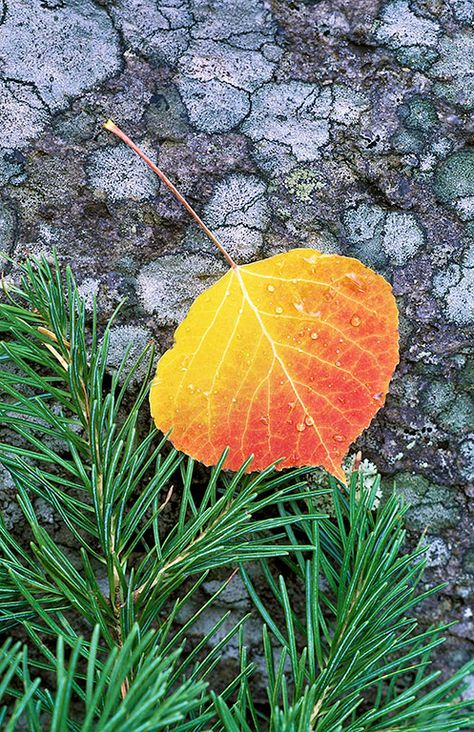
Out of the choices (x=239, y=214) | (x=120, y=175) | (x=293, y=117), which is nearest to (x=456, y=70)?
(x=293, y=117)

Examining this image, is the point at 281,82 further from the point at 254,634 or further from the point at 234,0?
the point at 254,634

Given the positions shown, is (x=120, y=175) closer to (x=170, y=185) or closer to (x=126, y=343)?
(x=170, y=185)

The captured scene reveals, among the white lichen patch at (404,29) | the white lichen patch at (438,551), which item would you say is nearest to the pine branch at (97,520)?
the white lichen patch at (438,551)

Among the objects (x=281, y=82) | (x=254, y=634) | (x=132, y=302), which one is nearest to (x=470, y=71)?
(x=281, y=82)

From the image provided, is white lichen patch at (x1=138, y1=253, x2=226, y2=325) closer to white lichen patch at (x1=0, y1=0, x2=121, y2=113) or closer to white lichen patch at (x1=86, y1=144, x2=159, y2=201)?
white lichen patch at (x1=86, y1=144, x2=159, y2=201)

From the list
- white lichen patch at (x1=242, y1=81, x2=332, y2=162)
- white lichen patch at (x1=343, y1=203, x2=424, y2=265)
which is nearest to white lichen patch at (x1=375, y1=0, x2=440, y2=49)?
white lichen patch at (x1=242, y1=81, x2=332, y2=162)

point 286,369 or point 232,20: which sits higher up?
point 232,20
